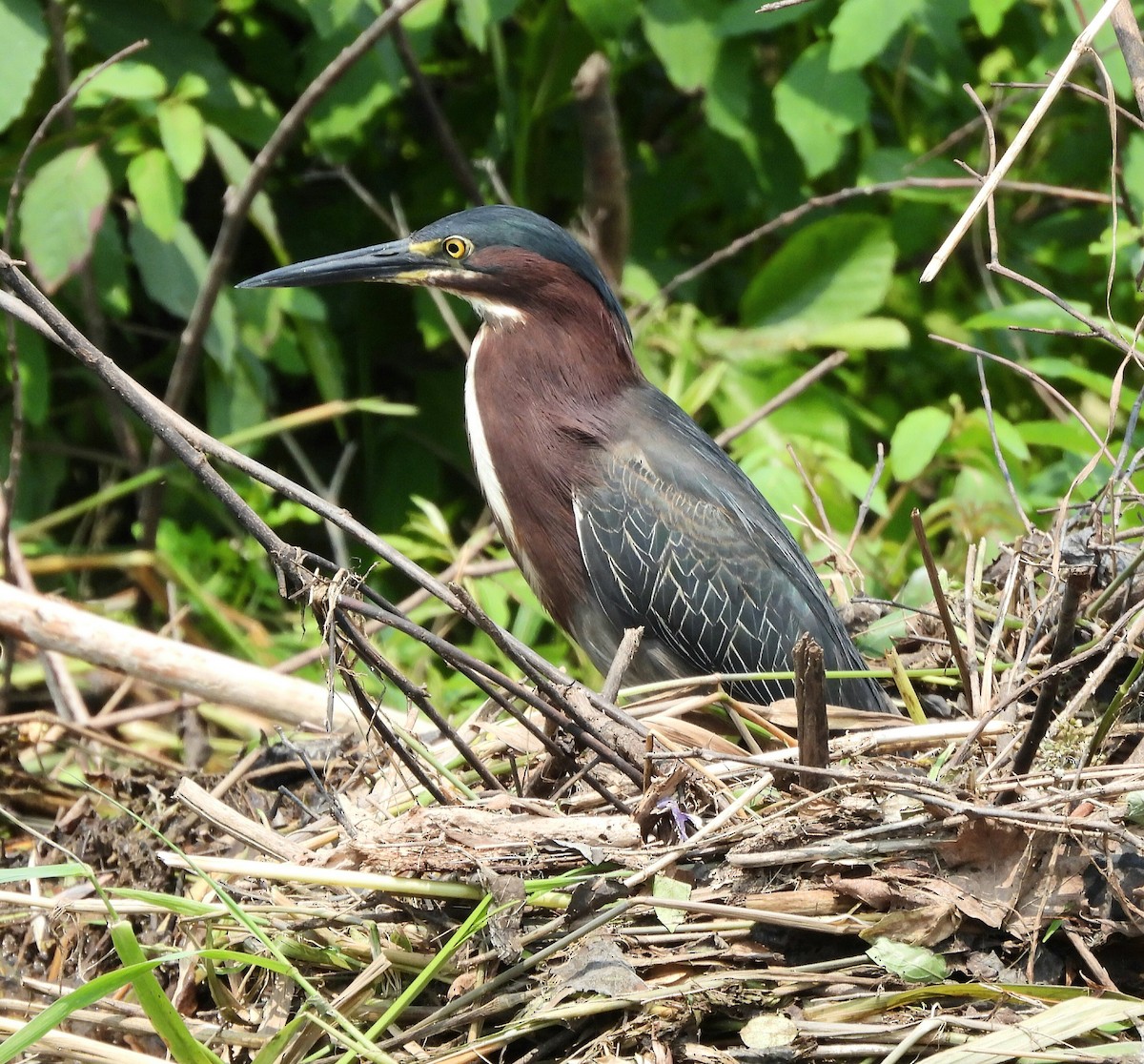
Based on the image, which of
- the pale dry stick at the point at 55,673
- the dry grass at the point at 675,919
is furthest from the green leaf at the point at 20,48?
the dry grass at the point at 675,919

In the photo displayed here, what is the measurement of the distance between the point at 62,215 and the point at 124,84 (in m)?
0.29

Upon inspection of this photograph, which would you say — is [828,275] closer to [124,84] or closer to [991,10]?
[991,10]

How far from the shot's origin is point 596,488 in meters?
2.74

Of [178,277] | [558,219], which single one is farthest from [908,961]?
[558,219]

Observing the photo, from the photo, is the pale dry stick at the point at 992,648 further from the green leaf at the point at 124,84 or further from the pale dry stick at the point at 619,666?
the green leaf at the point at 124,84

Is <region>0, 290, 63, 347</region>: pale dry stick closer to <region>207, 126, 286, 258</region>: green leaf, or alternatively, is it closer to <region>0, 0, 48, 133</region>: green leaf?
<region>0, 0, 48, 133</region>: green leaf

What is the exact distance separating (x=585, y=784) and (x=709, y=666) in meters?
0.79

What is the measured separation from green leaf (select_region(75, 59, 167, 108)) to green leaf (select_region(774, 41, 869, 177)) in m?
1.37

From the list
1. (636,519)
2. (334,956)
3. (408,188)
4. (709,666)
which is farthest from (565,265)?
(334,956)

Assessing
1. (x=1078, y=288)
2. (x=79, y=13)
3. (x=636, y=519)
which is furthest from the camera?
(x=1078, y=288)

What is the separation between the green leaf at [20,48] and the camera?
2.75m

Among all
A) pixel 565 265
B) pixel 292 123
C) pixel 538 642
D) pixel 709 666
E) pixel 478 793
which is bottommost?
pixel 538 642

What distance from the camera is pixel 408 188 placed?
3928 millimetres

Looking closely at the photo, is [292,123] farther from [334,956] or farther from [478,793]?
[334,956]
